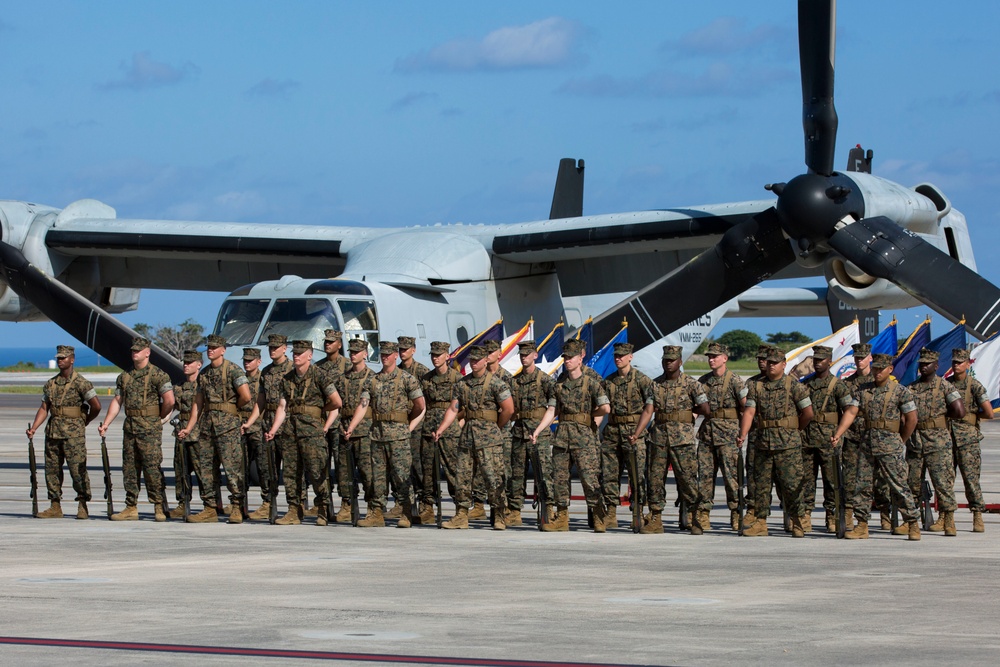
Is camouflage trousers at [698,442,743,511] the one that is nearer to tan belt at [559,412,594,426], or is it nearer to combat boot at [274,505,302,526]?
tan belt at [559,412,594,426]

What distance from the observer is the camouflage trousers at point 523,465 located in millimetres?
12261

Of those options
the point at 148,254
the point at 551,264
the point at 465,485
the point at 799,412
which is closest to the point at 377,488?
the point at 465,485

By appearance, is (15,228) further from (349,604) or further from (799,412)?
(349,604)

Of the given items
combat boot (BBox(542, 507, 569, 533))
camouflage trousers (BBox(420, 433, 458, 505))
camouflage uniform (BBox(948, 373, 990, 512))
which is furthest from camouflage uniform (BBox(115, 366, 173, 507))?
camouflage uniform (BBox(948, 373, 990, 512))

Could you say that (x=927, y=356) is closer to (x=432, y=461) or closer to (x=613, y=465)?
(x=613, y=465)

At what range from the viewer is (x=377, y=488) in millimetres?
12367

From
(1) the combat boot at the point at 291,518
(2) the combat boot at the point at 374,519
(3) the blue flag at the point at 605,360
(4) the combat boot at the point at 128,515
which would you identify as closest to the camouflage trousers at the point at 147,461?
(4) the combat boot at the point at 128,515

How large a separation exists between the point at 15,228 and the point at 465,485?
11.2 meters

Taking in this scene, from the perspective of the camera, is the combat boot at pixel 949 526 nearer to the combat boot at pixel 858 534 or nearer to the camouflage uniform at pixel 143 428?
the combat boot at pixel 858 534

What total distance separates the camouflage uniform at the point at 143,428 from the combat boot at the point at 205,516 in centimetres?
32

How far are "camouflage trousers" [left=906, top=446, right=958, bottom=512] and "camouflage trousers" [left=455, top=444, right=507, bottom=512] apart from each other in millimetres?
3273

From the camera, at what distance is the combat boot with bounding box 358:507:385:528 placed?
12.3 meters

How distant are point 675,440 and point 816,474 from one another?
1.17 meters

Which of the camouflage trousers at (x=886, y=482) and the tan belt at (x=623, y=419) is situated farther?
the tan belt at (x=623, y=419)
